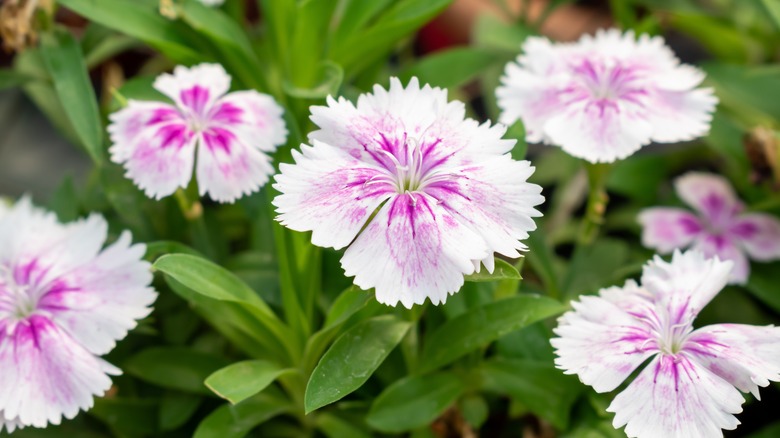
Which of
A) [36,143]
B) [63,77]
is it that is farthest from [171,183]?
[36,143]

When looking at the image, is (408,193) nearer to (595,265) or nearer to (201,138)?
(201,138)

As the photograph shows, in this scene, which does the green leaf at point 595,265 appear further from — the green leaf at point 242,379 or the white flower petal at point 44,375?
the white flower petal at point 44,375

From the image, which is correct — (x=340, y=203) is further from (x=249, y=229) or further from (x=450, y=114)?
(x=249, y=229)

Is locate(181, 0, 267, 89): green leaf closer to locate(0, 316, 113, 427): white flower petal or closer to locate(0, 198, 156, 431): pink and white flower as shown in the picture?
locate(0, 198, 156, 431): pink and white flower

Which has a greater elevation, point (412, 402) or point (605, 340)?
→ point (605, 340)

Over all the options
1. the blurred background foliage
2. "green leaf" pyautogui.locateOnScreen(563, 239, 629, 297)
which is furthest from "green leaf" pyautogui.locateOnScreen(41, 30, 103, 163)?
"green leaf" pyautogui.locateOnScreen(563, 239, 629, 297)

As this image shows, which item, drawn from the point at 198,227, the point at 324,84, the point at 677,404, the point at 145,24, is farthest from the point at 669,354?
the point at 145,24
